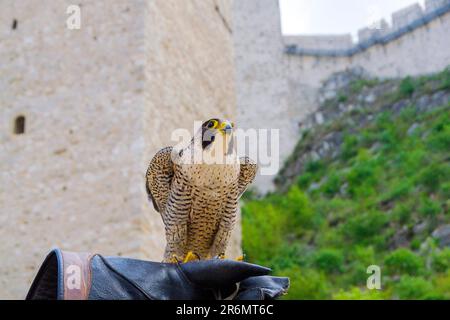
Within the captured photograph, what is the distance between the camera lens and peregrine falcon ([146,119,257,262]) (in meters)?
2.44

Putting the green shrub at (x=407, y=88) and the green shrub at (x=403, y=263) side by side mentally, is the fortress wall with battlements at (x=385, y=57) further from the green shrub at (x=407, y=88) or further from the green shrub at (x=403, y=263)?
the green shrub at (x=403, y=263)

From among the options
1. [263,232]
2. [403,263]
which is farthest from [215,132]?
[263,232]

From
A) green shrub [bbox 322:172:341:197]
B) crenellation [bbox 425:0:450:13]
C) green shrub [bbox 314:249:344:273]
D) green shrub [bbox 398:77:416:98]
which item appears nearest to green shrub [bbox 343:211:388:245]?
green shrub [bbox 314:249:344:273]

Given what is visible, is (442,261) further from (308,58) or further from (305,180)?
(308,58)

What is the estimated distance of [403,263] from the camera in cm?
1178

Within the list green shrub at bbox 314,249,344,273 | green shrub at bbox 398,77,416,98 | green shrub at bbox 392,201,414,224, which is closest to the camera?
green shrub at bbox 314,249,344,273

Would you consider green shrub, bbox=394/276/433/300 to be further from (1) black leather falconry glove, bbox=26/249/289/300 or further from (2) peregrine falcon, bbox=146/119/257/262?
(1) black leather falconry glove, bbox=26/249/289/300

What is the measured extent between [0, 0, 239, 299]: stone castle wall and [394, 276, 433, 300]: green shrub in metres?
4.16

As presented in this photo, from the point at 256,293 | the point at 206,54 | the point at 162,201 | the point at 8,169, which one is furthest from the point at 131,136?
the point at 256,293

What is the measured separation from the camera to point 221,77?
10.9 metres

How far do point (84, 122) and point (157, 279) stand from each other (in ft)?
20.5

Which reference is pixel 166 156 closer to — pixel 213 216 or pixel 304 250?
pixel 213 216

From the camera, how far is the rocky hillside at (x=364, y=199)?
11938 millimetres

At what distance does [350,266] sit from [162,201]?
1079cm
